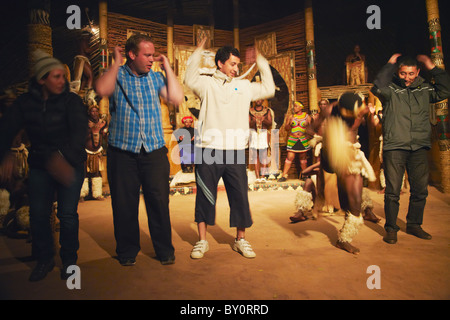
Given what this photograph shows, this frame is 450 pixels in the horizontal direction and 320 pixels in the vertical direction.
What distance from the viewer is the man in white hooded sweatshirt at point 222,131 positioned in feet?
9.91

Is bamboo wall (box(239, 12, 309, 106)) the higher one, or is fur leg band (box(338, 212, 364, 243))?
bamboo wall (box(239, 12, 309, 106))

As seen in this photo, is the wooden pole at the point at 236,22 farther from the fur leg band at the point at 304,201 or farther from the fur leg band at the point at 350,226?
the fur leg band at the point at 350,226

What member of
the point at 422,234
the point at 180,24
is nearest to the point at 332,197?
the point at 422,234

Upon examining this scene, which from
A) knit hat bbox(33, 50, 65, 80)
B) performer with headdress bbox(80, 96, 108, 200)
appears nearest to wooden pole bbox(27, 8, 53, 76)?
knit hat bbox(33, 50, 65, 80)

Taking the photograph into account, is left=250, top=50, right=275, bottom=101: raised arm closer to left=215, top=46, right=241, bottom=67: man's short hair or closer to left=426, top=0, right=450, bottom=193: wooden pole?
left=215, top=46, right=241, bottom=67: man's short hair

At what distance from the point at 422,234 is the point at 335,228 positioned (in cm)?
93

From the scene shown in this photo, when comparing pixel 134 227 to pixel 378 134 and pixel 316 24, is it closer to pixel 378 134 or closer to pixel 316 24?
pixel 378 134

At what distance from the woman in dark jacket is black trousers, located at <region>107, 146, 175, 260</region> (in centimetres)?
30

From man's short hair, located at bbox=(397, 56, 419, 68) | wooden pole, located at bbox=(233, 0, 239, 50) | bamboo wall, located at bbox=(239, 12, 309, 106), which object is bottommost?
man's short hair, located at bbox=(397, 56, 419, 68)

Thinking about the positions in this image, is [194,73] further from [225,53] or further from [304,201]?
[304,201]

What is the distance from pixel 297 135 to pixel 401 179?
4690mm

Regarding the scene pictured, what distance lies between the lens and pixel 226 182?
3168 millimetres

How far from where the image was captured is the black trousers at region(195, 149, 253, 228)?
121 inches

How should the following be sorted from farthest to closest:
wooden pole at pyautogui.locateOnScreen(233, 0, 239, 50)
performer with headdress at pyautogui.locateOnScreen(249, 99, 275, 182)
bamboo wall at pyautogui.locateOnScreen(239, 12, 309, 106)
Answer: wooden pole at pyautogui.locateOnScreen(233, 0, 239, 50) → bamboo wall at pyautogui.locateOnScreen(239, 12, 309, 106) → performer with headdress at pyautogui.locateOnScreen(249, 99, 275, 182)
